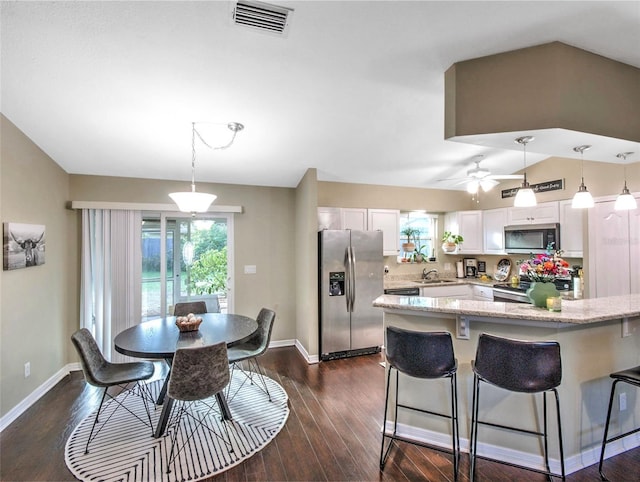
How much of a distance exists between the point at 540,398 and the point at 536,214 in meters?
3.16

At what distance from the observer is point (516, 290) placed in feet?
14.0

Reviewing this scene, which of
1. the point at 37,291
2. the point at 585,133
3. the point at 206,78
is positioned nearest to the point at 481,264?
the point at 585,133

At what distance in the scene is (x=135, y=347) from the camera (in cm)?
240

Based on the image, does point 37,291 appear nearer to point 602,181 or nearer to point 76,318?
point 76,318

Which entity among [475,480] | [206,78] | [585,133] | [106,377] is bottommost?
[475,480]

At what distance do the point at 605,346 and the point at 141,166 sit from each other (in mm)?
4788

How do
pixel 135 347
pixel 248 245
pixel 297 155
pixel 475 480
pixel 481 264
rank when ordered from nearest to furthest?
pixel 475 480, pixel 135 347, pixel 297 155, pixel 248 245, pixel 481 264

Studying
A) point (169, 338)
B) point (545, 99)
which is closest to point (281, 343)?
point (169, 338)

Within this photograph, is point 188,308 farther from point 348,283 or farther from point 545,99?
point 545,99

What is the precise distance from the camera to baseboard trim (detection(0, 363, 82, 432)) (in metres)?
2.66

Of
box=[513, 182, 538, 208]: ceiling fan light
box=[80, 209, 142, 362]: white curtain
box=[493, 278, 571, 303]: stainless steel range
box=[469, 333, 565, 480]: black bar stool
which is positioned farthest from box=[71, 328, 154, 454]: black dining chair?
box=[493, 278, 571, 303]: stainless steel range

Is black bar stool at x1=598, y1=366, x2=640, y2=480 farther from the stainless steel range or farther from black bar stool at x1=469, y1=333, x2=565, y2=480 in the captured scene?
the stainless steel range

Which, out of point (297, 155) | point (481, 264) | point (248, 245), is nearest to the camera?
point (297, 155)

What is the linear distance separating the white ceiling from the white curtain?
0.70 metres
